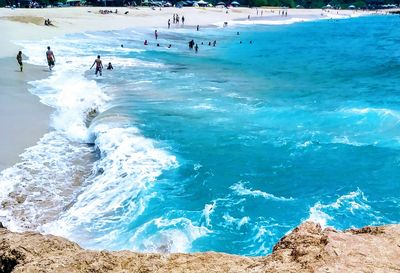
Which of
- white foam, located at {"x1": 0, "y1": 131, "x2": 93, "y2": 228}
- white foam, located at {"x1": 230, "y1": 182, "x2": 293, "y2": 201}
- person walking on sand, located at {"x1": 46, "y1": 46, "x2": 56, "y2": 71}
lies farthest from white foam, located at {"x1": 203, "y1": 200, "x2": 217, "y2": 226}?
person walking on sand, located at {"x1": 46, "y1": 46, "x2": 56, "y2": 71}

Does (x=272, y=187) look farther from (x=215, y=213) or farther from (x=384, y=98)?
(x=384, y=98)

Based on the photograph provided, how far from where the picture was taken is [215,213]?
11.8m

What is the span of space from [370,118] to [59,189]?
51.4 feet

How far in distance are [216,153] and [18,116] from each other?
9.03m

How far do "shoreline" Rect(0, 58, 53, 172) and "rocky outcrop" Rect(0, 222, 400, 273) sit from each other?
29.9 feet

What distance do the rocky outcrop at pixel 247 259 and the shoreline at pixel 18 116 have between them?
911cm

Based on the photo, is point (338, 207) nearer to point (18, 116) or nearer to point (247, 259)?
point (247, 259)

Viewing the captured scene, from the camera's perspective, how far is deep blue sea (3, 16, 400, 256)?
36.8ft

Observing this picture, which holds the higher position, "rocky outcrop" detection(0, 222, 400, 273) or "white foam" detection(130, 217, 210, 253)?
"rocky outcrop" detection(0, 222, 400, 273)

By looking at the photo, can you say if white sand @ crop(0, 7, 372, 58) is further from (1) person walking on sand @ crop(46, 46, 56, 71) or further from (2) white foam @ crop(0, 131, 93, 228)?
(2) white foam @ crop(0, 131, 93, 228)

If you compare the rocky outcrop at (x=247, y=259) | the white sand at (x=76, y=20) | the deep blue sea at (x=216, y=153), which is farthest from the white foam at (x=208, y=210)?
the white sand at (x=76, y=20)

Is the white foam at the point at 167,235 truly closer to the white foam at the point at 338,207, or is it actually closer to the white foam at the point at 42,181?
the white foam at the point at 42,181


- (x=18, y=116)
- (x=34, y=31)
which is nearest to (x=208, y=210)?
(x=18, y=116)

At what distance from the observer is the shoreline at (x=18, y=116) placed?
50.2 feet
